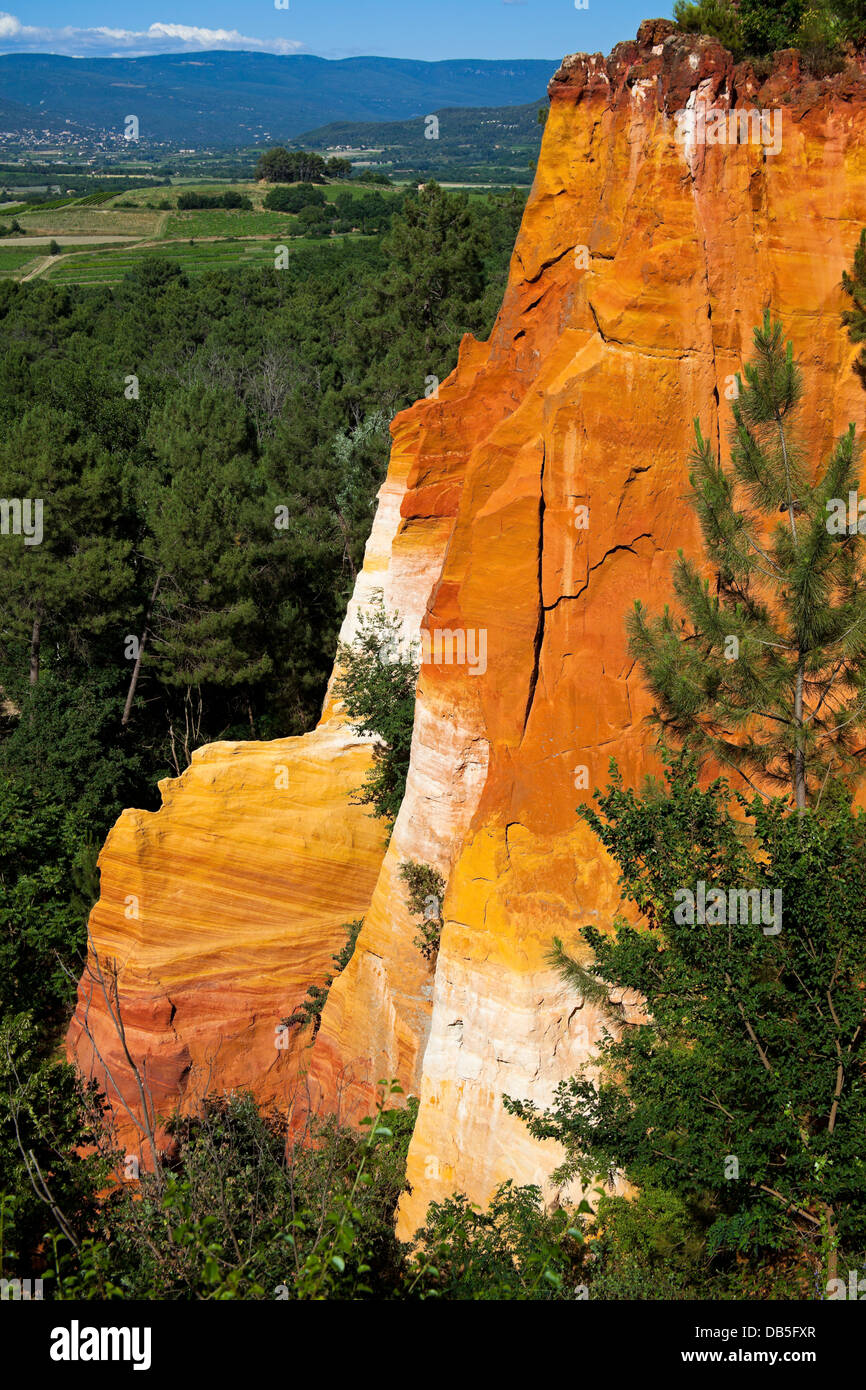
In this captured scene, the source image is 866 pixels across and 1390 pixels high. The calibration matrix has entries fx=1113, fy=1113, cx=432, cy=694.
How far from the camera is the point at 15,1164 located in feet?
38.3

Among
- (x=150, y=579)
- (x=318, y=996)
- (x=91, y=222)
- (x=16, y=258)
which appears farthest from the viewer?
(x=91, y=222)

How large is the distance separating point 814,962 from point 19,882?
18.1 m

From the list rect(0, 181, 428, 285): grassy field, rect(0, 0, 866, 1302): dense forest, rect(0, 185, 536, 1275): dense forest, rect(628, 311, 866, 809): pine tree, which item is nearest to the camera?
rect(0, 0, 866, 1302): dense forest

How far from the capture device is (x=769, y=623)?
37.2 ft

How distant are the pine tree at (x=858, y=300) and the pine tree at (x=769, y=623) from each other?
2.75ft

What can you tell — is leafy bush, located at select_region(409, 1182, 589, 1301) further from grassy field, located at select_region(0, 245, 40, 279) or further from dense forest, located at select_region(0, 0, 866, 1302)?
grassy field, located at select_region(0, 245, 40, 279)

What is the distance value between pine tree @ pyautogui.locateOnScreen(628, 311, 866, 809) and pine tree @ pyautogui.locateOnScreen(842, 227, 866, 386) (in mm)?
838

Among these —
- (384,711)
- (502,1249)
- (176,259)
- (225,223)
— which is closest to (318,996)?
(384,711)

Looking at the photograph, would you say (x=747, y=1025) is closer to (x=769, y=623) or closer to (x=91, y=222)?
(x=769, y=623)

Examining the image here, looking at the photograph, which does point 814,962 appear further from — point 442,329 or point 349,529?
point 442,329

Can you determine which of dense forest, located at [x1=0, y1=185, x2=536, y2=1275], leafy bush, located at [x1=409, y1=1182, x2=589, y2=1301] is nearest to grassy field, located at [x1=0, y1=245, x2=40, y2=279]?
dense forest, located at [x1=0, y1=185, x2=536, y2=1275]

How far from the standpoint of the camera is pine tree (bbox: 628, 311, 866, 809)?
1054cm

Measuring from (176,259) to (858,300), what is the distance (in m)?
88.1

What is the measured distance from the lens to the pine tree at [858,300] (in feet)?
36.2
